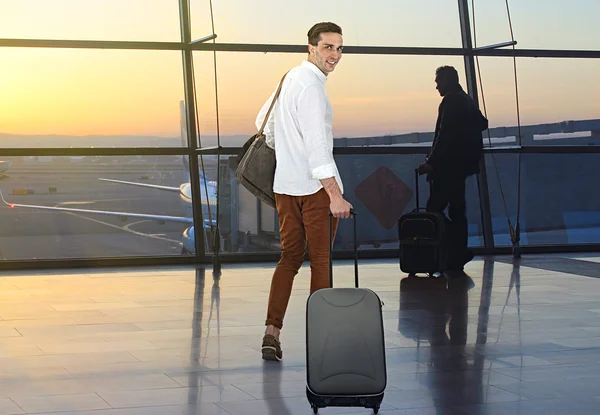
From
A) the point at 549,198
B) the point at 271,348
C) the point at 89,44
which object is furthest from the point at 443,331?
the point at 549,198

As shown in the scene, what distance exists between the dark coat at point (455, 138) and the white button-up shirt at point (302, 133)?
3707 millimetres

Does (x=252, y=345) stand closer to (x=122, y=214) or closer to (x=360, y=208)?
(x=122, y=214)

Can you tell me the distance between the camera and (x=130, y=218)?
876 centimetres

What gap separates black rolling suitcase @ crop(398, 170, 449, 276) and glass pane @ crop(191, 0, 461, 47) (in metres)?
2.03

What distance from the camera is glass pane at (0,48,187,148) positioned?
834 cm

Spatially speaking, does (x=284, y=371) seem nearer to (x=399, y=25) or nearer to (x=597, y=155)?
(x=399, y=25)

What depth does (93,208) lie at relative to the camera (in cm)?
863

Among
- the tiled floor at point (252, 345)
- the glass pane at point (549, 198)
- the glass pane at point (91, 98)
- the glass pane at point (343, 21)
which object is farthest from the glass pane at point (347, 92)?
the tiled floor at point (252, 345)

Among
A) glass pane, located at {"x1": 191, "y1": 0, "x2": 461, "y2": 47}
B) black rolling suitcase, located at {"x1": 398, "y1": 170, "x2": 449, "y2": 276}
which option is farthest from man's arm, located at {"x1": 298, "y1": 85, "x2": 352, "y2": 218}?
glass pane, located at {"x1": 191, "y1": 0, "x2": 461, "y2": 47}

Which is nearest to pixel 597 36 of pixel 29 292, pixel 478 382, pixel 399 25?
pixel 399 25

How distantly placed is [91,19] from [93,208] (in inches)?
59.6

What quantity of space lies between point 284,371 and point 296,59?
16.3 ft

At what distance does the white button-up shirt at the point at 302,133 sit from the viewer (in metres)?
3.99

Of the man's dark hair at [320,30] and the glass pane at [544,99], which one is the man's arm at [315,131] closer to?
the man's dark hair at [320,30]
